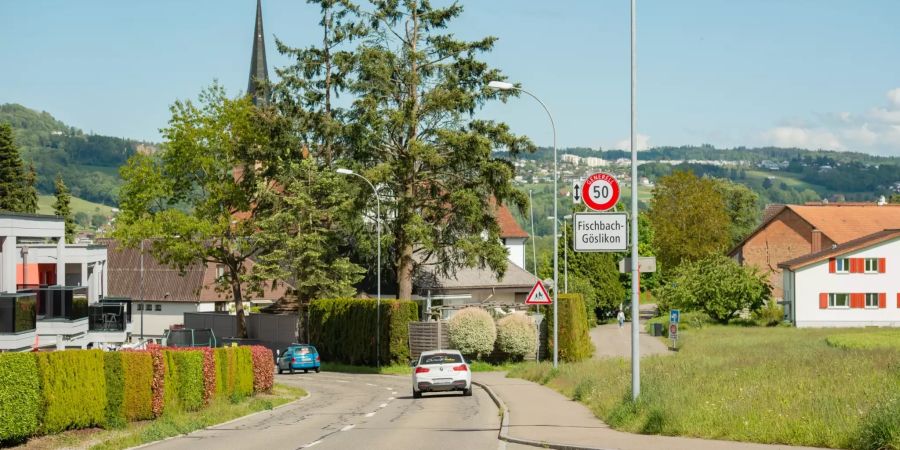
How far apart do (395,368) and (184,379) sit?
27.5m

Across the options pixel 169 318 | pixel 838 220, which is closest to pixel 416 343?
pixel 169 318

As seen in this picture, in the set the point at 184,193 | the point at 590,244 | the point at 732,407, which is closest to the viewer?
the point at 732,407

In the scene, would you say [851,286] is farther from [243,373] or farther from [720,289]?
[243,373]

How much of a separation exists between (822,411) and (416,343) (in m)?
37.8

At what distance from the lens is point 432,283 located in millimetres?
67750

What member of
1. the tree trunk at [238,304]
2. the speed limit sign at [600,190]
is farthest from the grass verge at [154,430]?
the tree trunk at [238,304]

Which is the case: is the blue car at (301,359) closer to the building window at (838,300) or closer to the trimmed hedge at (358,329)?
the trimmed hedge at (358,329)

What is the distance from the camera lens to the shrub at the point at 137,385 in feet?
79.6

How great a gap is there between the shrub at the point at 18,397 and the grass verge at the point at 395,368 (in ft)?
105

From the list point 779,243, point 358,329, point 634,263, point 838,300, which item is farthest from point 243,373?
point 779,243

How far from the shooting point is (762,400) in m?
20.5

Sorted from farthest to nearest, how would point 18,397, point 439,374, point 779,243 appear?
point 779,243 < point 439,374 < point 18,397

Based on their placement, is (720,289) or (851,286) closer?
(851,286)

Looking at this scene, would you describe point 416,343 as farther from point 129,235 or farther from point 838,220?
point 838,220
